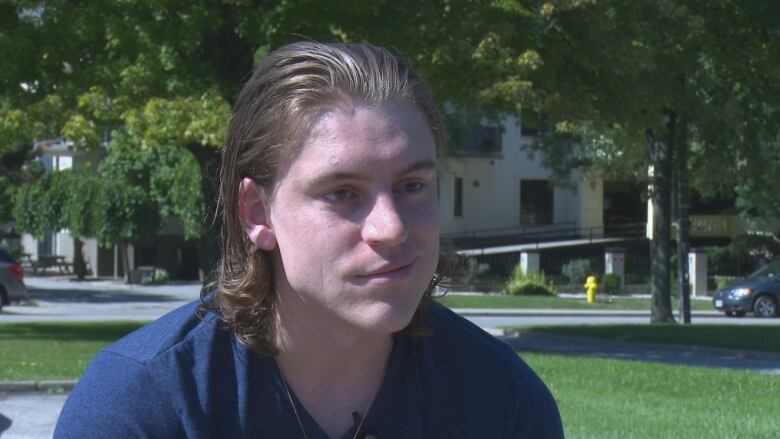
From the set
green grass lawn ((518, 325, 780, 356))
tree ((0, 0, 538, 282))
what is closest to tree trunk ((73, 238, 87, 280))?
green grass lawn ((518, 325, 780, 356))

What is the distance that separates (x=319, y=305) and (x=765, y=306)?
31.9 metres

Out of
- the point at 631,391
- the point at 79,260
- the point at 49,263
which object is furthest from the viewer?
the point at 49,263

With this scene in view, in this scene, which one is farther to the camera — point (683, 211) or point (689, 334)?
point (683, 211)

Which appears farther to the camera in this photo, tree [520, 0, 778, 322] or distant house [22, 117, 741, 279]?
distant house [22, 117, 741, 279]

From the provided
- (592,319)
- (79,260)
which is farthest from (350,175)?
(79,260)

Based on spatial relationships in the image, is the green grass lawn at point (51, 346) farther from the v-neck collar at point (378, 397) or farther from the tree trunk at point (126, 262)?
the tree trunk at point (126, 262)

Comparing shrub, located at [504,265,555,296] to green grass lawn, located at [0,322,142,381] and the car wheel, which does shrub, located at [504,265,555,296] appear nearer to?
the car wheel

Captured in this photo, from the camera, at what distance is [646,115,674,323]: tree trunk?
25016 mm

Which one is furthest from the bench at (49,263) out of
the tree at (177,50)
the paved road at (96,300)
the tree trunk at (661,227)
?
the tree at (177,50)

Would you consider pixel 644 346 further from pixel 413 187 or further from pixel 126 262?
pixel 126 262

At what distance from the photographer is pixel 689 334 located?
66.4 ft

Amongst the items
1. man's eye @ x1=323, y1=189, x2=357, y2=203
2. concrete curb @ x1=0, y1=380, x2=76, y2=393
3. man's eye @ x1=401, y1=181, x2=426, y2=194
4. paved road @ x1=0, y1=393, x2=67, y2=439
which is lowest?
paved road @ x1=0, y1=393, x2=67, y2=439

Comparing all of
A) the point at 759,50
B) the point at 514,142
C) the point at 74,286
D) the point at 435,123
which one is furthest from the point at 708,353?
the point at 514,142

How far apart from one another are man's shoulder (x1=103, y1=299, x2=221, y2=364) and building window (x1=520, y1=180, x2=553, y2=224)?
170 ft
